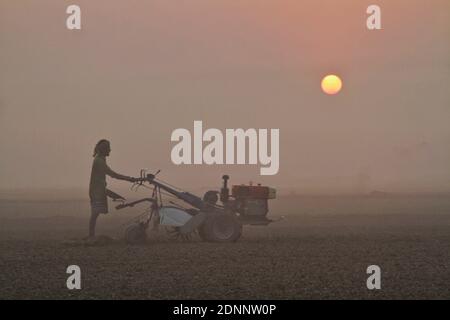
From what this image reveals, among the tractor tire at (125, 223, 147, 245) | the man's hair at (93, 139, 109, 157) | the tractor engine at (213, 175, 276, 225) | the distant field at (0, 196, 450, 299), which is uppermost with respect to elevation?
the man's hair at (93, 139, 109, 157)

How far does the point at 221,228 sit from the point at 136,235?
2.25 m

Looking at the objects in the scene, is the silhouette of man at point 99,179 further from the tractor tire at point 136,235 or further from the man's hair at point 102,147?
the tractor tire at point 136,235

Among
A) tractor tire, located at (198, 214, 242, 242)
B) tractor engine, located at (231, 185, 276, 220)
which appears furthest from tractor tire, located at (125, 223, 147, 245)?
tractor engine, located at (231, 185, 276, 220)

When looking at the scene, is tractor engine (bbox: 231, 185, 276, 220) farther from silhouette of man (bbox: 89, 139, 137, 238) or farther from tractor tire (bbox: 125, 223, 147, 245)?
silhouette of man (bbox: 89, 139, 137, 238)

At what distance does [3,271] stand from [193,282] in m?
4.19

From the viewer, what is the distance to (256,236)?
21844mm

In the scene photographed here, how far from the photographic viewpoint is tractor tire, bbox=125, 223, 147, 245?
18.8 meters

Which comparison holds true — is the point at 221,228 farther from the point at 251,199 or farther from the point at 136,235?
the point at 136,235

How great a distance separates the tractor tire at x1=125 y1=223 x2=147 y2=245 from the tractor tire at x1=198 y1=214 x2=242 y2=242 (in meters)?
1.51

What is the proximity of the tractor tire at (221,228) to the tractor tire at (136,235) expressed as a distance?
1.51m

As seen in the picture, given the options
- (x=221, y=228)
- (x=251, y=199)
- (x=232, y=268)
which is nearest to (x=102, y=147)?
(x=221, y=228)

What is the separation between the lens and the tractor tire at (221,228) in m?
19.0
